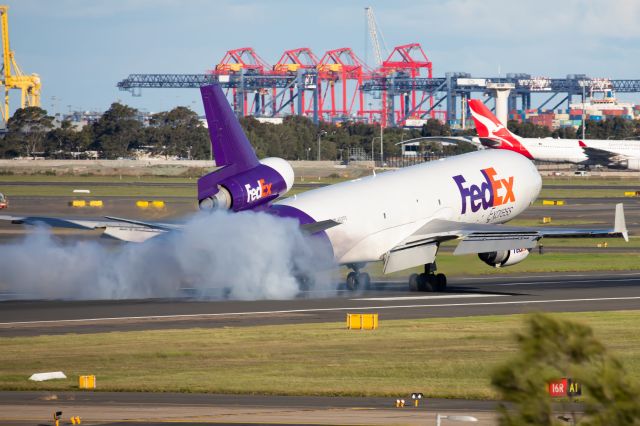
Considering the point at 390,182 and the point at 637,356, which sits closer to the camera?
the point at 637,356

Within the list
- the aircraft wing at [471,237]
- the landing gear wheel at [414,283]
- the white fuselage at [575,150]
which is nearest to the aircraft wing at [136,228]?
the aircraft wing at [471,237]

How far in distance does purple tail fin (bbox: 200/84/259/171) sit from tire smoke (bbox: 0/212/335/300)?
6.87 feet

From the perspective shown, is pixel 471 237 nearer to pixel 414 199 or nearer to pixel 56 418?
pixel 414 199

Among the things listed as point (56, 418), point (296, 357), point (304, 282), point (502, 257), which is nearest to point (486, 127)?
point (502, 257)

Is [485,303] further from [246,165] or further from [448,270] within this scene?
[448,270]

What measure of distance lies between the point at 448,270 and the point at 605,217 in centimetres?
4157

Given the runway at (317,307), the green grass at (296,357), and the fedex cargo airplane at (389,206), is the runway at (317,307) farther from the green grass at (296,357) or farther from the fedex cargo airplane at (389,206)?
the green grass at (296,357)

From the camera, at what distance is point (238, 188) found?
1666 inches

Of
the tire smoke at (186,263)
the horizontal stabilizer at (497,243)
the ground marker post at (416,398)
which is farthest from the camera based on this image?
the horizontal stabilizer at (497,243)

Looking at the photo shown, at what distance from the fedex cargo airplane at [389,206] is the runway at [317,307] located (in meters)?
1.71

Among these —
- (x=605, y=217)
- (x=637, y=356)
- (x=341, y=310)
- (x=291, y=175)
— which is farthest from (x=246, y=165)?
(x=605, y=217)

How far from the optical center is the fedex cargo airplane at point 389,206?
43.1 metres

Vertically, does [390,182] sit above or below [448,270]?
above

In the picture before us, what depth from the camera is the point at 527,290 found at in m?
48.9
